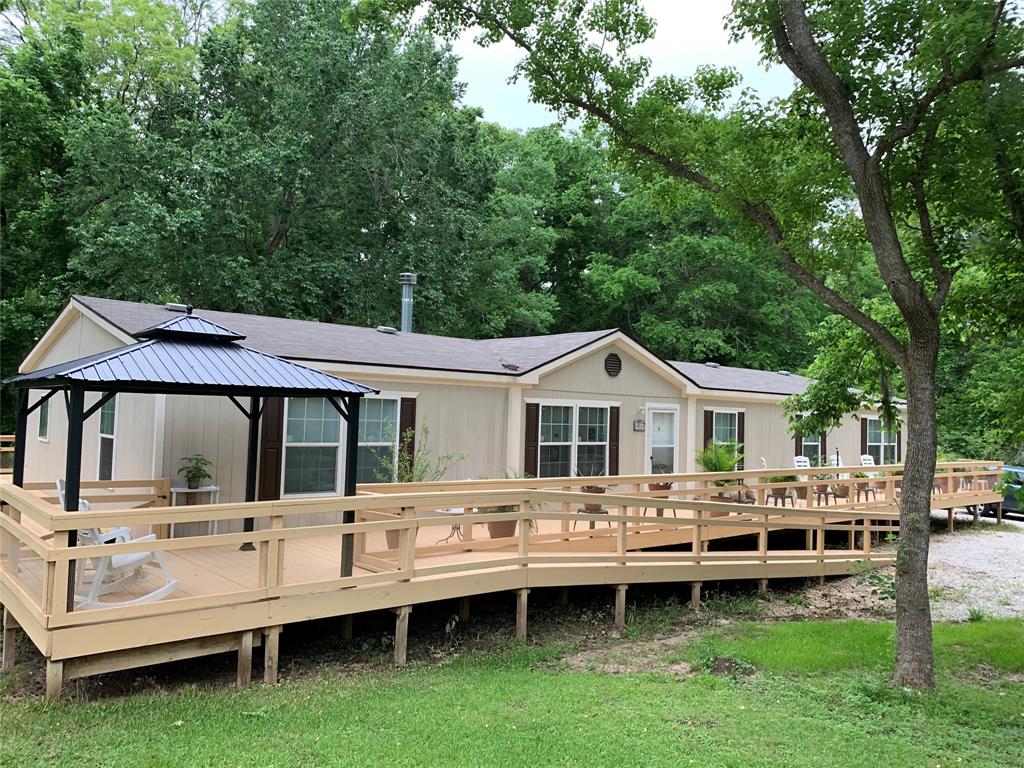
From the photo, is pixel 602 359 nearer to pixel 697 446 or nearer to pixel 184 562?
pixel 697 446

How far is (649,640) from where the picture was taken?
7875mm

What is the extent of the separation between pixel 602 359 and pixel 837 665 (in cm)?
719

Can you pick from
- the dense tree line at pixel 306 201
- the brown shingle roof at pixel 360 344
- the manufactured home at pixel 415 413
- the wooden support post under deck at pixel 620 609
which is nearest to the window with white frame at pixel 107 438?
the manufactured home at pixel 415 413

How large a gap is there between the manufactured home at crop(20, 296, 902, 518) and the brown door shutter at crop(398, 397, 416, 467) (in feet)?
0.10

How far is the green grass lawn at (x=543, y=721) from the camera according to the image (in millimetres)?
4391

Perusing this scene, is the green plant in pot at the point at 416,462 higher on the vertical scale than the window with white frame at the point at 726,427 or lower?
lower

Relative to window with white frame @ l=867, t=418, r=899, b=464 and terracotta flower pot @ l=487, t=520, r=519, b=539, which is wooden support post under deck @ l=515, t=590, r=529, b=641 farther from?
window with white frame @ l=867, t=418, r=899, b=464

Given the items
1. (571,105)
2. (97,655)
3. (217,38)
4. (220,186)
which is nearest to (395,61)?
(217,38)

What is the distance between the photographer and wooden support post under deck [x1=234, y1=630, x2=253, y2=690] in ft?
18.9

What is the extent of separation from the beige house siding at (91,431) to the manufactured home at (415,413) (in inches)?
1.3

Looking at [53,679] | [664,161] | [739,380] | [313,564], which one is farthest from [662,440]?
[53,679]

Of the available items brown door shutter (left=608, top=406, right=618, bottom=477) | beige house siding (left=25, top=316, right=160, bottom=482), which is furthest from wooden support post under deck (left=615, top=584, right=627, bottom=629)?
beige house siding (left=25, top=316, right=160, bottom=482)

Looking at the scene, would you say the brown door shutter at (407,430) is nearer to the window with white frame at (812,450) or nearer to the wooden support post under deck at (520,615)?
the wooden support post under deck at (520,615)

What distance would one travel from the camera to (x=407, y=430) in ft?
35.1
